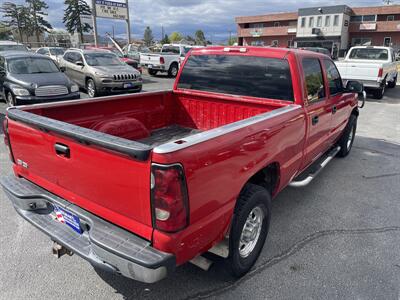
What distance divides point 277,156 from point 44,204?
2.04 meters

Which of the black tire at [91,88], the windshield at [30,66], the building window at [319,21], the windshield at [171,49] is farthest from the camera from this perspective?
the building window at [319,21]

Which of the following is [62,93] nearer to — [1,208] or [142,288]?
[1,208]

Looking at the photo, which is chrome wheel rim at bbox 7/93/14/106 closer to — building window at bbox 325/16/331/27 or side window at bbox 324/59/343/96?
side window at bbox 324/59/343/96

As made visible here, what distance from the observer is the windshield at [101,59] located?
13.1 m

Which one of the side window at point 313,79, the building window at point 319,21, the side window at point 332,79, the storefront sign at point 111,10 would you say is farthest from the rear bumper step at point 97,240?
the building window at point 319,21

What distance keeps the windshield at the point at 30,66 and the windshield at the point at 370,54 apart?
39.5 feet

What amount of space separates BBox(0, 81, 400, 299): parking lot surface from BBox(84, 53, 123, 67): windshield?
973 centimetres

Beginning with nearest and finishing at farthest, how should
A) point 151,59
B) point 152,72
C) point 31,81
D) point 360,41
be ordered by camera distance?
point 31,81, point 151,59, point 152,72, point 360,41

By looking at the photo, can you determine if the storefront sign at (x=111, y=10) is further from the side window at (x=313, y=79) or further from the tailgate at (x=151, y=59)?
the side window at (x=313, y=79)

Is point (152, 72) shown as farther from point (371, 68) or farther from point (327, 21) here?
point (327, 21)

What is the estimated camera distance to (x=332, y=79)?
4695 mm

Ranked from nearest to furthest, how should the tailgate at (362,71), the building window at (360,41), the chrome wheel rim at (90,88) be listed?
the tailgate at (362,71) < the chrome wheel rim at (90,88) < the building window at (360,41)

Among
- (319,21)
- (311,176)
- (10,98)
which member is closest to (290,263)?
(311,176)

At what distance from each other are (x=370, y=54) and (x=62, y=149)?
48.8 ft
